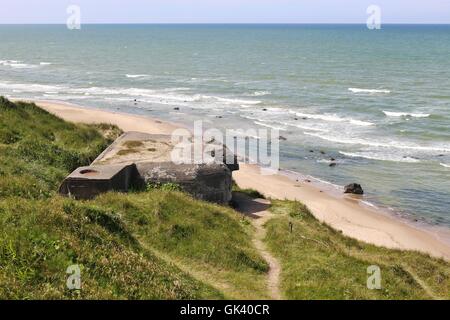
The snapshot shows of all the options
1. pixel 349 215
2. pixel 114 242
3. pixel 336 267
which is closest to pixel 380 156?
pixel 349 215

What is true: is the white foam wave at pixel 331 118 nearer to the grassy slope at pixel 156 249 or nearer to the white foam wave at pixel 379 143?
the white foam wave at pixel 379 143

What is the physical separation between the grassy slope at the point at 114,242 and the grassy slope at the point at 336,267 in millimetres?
1157

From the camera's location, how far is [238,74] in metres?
102

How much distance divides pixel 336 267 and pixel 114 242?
23.3 feet

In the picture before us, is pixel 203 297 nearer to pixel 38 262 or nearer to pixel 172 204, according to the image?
pixel 38 262

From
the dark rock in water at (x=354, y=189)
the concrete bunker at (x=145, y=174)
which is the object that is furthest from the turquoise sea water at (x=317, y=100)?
the concrete bunker at (x=145, y=174)

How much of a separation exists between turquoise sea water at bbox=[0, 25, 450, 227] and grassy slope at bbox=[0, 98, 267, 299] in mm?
19181

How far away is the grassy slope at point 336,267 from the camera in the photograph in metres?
15.1

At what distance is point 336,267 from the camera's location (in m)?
16.9

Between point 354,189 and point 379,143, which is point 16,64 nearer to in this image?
point 379,143

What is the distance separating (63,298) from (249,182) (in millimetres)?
27680

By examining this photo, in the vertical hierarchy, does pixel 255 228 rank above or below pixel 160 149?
below

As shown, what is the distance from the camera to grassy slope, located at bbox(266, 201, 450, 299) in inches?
594
